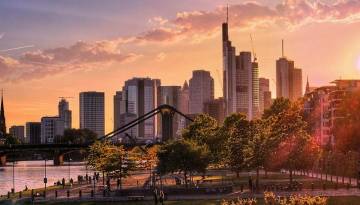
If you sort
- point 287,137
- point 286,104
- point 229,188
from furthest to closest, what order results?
point 286,104, point 287,137, point 229,188

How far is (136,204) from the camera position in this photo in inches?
3061

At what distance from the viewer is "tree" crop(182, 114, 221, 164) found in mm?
A: 134375

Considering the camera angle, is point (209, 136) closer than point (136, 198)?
No

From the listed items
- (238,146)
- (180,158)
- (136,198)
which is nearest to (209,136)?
(238,146)

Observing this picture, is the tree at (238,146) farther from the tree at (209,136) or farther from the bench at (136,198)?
the bench at (136,198)

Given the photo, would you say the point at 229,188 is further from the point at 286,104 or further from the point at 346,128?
the point at 286,104

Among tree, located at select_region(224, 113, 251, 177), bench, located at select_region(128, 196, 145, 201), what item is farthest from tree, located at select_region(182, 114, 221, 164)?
bench, located at select_region(128, 196, 145, 201)

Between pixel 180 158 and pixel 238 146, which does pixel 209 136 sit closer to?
pixel 238 146

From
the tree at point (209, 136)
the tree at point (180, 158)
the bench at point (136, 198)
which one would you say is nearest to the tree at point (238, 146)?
the tree at point (209, 136)

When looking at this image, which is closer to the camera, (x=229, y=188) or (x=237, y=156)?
(x=229, y=188)

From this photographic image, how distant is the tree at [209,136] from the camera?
13438 centimetres

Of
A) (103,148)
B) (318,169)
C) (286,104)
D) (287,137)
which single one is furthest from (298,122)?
(286,104)

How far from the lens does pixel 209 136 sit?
461ft

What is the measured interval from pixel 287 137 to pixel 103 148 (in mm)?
43544
